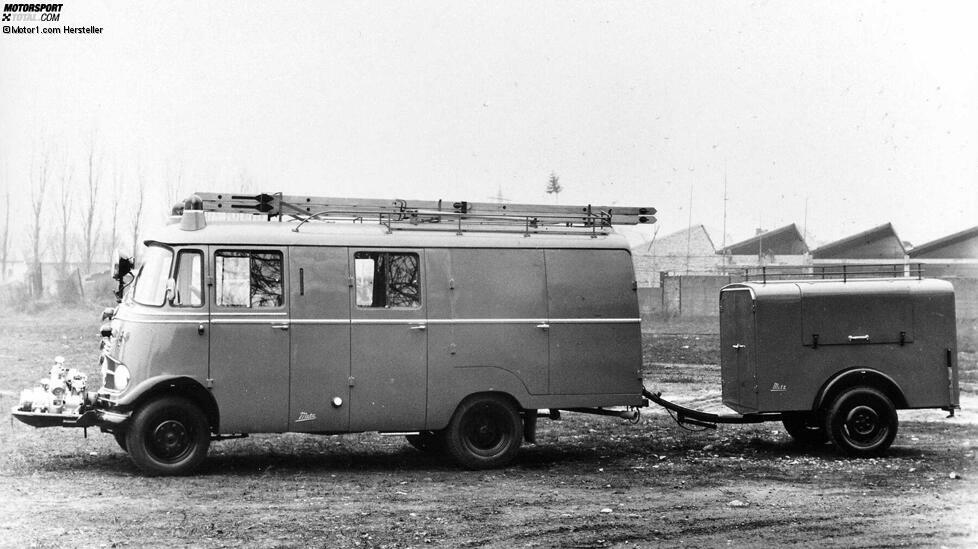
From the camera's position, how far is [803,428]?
13.2 m

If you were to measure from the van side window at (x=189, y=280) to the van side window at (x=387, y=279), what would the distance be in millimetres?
1744

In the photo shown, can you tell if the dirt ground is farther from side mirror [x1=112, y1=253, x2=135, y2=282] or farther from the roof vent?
the roof vent

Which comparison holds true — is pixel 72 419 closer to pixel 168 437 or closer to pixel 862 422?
pixel 168 437

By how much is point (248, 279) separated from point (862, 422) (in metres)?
7.79

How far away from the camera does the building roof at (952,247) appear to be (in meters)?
51.5

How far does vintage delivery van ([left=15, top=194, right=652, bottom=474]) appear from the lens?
10453 mm

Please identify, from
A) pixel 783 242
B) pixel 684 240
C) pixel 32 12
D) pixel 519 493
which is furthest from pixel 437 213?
pixel 684 240

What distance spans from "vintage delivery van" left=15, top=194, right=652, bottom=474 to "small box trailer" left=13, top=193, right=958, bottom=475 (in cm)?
2

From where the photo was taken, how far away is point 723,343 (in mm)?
13141

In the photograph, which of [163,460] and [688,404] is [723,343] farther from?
[163,460]

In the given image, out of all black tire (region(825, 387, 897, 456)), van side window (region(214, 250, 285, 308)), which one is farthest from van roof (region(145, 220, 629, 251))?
black tire (region(825, 387, 897, 456))

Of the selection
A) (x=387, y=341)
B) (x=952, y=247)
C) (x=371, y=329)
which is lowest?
(x=387, y=341)

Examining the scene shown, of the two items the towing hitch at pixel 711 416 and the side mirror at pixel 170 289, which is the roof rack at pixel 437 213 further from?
the towing hitch at pixel 711 416

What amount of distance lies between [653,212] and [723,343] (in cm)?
218
